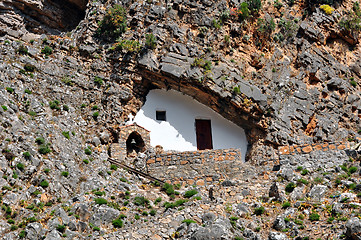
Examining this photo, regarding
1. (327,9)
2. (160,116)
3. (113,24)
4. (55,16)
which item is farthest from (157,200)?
(327,9)

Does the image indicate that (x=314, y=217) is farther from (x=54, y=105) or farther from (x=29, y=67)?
(x=29, y=67)

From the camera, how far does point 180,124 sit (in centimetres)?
3762

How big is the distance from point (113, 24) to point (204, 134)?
9.91 meters

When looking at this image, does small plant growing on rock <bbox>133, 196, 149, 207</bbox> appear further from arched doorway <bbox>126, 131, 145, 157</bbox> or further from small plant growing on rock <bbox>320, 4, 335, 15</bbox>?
small plant growing on rock <bbox>320, 4, 335, 15</bbox>

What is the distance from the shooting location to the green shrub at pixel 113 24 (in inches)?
1537

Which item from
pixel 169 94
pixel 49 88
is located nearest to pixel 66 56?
pixel 49 88

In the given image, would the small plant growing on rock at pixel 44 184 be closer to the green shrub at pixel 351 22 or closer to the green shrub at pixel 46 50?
the green shrub at pixel 46 50

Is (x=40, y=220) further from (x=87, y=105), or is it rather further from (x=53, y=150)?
(x=87, y=105)

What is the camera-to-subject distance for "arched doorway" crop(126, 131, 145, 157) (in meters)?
35.1

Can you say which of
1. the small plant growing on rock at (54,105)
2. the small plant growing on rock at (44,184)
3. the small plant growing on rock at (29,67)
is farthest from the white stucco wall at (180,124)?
the small plant growing on rock at (44,184)

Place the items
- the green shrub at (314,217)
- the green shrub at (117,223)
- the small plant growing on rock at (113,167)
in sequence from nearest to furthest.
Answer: the green shrub at (314,217) → the green shrub at (117,223) → the small plant growing on rock at (113,167)

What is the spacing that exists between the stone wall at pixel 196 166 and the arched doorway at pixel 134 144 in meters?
1.81

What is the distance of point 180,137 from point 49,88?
8988 millimetres

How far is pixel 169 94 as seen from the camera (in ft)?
125
